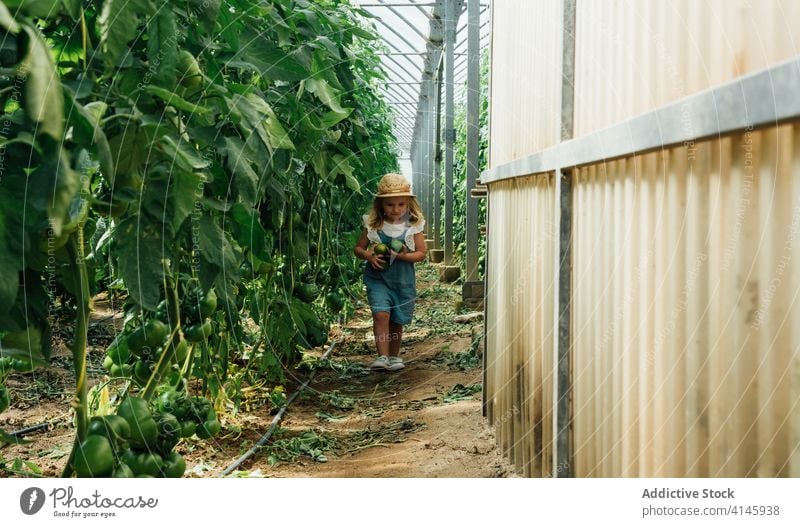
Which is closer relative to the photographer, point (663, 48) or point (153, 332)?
point (663, 48)

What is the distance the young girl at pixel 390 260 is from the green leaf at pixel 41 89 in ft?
12.2

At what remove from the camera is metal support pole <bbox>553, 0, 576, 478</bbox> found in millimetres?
1847

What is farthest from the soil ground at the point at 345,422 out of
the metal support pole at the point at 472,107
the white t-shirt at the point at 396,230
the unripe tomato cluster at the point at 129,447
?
the metal support pole at the point at 472,107

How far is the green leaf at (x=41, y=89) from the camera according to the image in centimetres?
78

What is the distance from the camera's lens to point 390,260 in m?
4.63

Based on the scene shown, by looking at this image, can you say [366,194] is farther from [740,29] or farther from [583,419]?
[740,29]

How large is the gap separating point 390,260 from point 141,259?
3.27 metres

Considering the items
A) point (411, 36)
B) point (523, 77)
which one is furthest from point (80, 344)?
point (411, 36)

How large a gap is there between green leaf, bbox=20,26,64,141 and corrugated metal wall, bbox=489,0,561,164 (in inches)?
52.8

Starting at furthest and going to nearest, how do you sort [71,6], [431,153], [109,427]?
[431,153] → [109,427] → [71,6]

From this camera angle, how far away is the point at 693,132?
1.12 meters

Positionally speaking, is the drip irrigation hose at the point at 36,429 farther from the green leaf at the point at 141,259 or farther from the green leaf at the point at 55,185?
the green leaf at the point at 55,185

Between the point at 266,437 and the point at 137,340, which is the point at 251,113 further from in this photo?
the point at 266,437

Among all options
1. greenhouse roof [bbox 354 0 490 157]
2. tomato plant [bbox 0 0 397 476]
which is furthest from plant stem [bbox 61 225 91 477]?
greenhouse roof [bbox 354 0 490 157]
